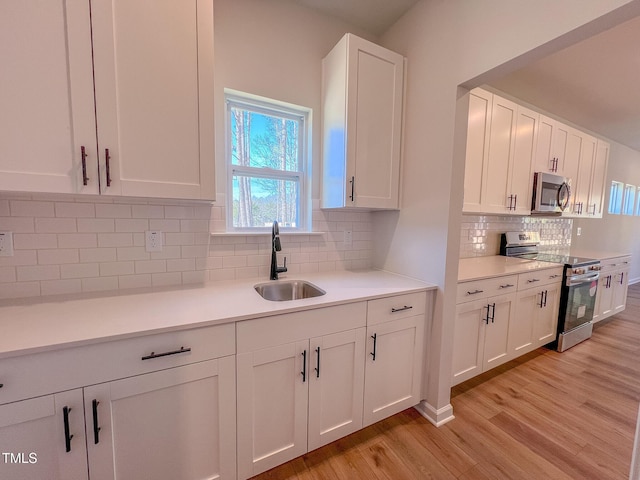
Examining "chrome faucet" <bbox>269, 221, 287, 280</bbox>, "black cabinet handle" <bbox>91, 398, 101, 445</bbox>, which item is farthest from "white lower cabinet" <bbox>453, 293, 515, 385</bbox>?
"black cabinet handle" <bbox>91, 398, 101, 445</bbox>

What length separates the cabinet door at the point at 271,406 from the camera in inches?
48.5

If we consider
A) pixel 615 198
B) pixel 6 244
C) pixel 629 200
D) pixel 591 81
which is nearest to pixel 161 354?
pixel 6 244

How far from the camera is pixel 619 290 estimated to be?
138 inches

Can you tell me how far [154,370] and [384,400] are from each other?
1.36m

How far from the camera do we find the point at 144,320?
1.07 m

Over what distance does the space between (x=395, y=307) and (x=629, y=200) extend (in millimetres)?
6740

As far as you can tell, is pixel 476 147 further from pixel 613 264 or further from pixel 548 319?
pixel 613 264

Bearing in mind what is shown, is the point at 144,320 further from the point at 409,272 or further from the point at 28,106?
the point at 409,272

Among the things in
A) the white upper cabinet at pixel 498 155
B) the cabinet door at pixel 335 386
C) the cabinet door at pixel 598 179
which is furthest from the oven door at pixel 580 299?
the cabinet door at pixel 335 386

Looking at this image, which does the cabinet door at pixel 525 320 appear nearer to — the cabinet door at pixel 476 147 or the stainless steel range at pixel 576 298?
the stainless steel range at pixel 576 298

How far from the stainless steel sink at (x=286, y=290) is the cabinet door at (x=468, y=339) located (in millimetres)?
1102

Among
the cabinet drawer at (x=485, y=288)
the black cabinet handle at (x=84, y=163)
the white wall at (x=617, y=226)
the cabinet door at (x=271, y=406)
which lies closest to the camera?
the black cabinet handle at (x=84, y=163)

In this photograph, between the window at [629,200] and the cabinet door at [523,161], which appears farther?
the window at [629,200]

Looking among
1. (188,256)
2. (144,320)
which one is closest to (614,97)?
(188,256)
